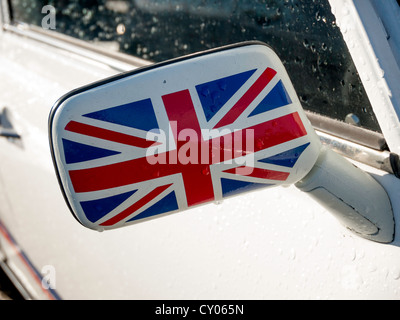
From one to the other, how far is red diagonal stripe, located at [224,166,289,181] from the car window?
11.8 inches

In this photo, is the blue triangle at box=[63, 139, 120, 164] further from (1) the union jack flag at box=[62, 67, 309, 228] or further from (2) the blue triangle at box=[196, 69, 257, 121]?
(2) the blue triangle at box=[196, 69, 257, 121]

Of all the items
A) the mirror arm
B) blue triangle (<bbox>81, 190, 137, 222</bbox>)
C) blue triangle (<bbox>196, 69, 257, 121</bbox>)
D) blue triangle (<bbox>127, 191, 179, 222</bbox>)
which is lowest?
the mirror arm

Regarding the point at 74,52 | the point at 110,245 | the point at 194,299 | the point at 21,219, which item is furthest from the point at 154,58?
the point at 21,219

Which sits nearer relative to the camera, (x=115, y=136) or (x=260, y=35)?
(x=115, y=136)

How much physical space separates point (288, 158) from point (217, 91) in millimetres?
170

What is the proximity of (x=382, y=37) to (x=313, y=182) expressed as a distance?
0.29 metres

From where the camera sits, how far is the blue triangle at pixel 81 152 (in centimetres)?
76

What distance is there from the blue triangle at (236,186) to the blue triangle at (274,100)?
119 millimetres

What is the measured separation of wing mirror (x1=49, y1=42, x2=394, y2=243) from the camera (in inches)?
29.7

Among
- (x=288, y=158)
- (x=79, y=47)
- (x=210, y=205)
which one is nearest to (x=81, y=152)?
(x=288, y=158)

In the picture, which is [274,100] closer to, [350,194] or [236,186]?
[236,186]

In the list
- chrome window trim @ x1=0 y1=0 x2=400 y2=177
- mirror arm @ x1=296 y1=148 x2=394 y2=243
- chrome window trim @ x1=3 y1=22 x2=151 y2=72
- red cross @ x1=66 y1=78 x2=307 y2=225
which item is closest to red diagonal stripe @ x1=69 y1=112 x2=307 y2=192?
red cross @ x1=66 y1=78 x2=307 y2=225

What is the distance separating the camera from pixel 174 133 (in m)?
0.76

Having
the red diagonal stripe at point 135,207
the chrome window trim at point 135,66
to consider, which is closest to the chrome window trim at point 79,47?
the chrome window trim at point 135,66
